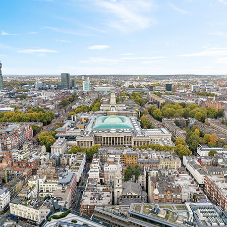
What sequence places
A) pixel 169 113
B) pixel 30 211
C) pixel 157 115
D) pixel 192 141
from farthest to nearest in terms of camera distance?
pixel 157 115 < pixel 169 113 < pixel 192 141 < pixel 30 211

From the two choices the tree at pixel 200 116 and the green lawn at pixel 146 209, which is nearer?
the green lawn at pixel 146 209

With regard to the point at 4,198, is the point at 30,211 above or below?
below

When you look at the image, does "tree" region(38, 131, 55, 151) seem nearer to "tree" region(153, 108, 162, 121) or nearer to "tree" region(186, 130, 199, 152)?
"tree" region(186, 130, 199, 152)

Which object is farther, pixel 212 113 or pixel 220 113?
pixel 220 113

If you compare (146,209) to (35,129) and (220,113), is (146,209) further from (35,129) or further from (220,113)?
(220,113)

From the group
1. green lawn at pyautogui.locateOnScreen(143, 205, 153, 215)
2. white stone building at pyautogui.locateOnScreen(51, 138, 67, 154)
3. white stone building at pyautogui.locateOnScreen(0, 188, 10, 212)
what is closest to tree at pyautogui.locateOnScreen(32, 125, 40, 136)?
white stone building at pyautogui.locateOnScreen(51, 138, 67, 154)

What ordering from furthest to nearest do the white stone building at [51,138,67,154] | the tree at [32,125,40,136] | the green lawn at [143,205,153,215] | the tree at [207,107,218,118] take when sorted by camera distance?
the tree at [207,107,218,118], the tree at [32,125,40,136], the white stone building at [51,138,67,154], the green lawn at [143,205,153,215]

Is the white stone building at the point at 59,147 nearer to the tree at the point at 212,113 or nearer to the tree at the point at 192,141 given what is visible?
the tree at the point at 192,141

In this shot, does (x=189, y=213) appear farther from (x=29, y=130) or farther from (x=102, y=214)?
(x=29, y=130)

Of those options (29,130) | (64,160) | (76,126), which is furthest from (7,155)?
(76,126)

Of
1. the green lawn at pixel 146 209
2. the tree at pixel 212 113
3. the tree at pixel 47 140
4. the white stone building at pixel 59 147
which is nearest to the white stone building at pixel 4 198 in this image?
the white stone building at pixel 59 147

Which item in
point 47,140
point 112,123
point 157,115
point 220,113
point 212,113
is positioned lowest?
point 47,140

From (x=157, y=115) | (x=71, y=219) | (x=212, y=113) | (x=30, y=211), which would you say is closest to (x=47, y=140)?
(x=30, y=211)
